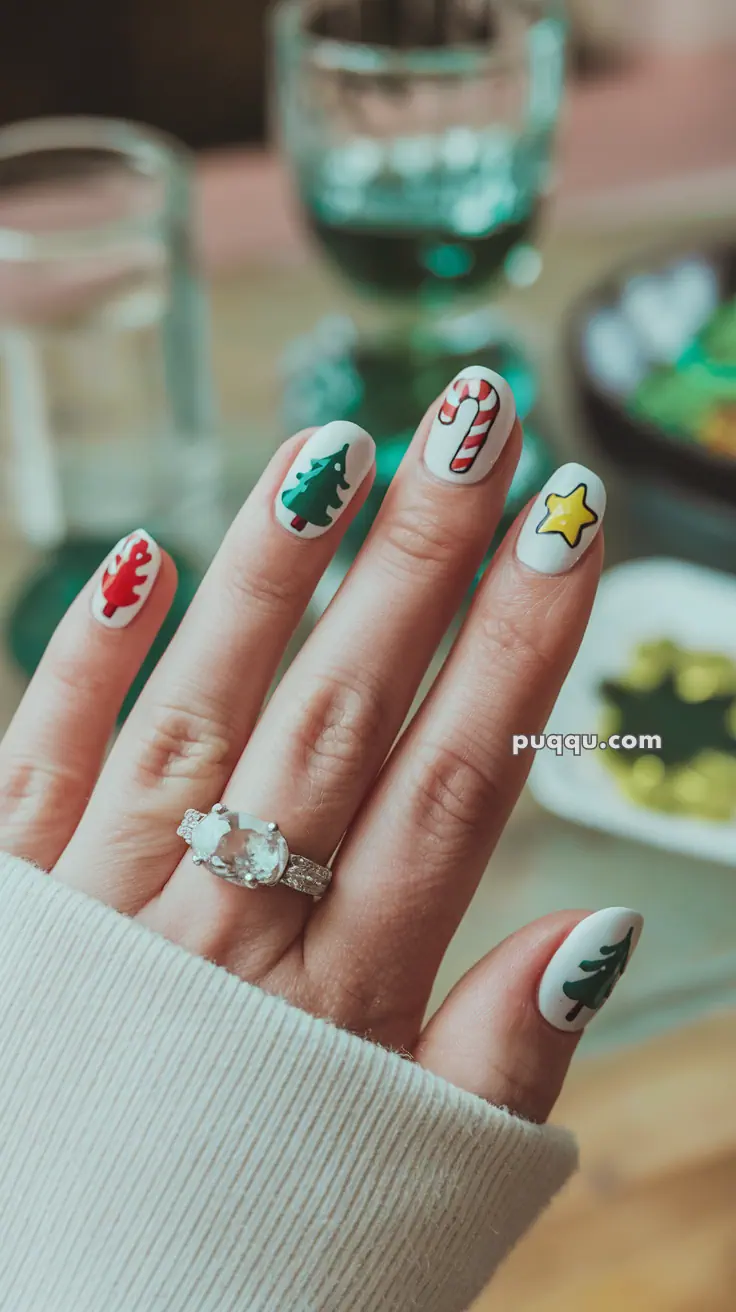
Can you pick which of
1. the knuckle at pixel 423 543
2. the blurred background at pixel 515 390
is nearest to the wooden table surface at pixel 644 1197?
the blurred background at pixel 515 390

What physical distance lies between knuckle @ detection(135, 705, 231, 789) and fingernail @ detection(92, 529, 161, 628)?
0.12 ft

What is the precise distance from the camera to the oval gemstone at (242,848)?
16.4 inches

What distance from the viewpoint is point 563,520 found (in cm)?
41

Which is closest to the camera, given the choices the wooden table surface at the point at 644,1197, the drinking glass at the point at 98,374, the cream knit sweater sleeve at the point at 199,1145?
the cream knit sweater sleeve at the point at 199,1145

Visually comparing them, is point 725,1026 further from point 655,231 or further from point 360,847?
point 655,231

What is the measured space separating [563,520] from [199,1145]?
0.70 feet

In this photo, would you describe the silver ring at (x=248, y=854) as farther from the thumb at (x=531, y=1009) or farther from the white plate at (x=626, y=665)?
the white plate at (x=626, y=665)

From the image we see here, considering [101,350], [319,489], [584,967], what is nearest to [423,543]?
[319,489]

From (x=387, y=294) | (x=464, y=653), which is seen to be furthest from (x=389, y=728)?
(x=387, y=294)

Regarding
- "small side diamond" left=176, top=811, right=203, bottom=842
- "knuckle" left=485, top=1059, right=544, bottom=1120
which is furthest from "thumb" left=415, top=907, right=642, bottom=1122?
"small side diamond" left=176, top=811, right=203, bottom=842

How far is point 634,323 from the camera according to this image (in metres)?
0.80

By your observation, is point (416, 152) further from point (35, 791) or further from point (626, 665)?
point (35, 791)

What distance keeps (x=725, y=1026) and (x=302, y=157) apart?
51 centimetres

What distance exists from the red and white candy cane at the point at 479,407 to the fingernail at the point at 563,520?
0.03 meters
